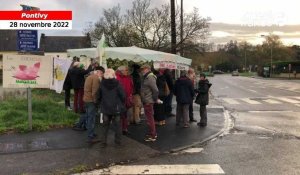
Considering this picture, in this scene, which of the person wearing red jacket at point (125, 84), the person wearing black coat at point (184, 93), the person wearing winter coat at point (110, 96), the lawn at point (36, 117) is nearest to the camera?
the person wearing winter coat at point (110, 96)

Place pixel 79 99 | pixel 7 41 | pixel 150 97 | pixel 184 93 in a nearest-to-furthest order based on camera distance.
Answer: pixel 150 97, pixel 184 93, pixel 79 99, pixel 7 41

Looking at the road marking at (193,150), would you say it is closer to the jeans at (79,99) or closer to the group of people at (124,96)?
the group of people at (124,96)

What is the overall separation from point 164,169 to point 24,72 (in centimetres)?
534

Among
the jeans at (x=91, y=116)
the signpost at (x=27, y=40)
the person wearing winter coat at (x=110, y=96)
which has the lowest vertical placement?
A: the jeans at (x=91, y=116)

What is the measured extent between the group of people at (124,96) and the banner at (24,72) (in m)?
1.24

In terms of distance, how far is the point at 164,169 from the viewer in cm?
809

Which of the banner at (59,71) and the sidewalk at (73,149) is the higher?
the banner at (59,71)

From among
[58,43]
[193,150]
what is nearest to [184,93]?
[193,150]

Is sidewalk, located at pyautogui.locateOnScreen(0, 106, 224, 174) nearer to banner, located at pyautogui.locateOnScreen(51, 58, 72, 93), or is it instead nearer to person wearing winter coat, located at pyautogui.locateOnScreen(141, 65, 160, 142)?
person wearing winter coat, located at pyautogui.locateOnScreen(141, 65, 160, 142)

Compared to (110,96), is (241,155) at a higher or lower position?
lower

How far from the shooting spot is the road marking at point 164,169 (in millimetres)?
7883

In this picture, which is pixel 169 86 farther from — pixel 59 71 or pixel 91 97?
pixel 59 71

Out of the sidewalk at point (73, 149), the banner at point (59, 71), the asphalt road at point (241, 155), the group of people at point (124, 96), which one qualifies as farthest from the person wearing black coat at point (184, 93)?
the banner at point (59, 71)

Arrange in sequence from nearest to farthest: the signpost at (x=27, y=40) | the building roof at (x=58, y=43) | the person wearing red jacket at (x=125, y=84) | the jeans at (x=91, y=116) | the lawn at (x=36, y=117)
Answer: the jeans at (x=91, y=116)
the signpost at (x=27, y=40)
the person wearing red jacket at (x=125, y=84)
the lawn at (x=36, y=117)
the building roof at (x=58, y=43)
